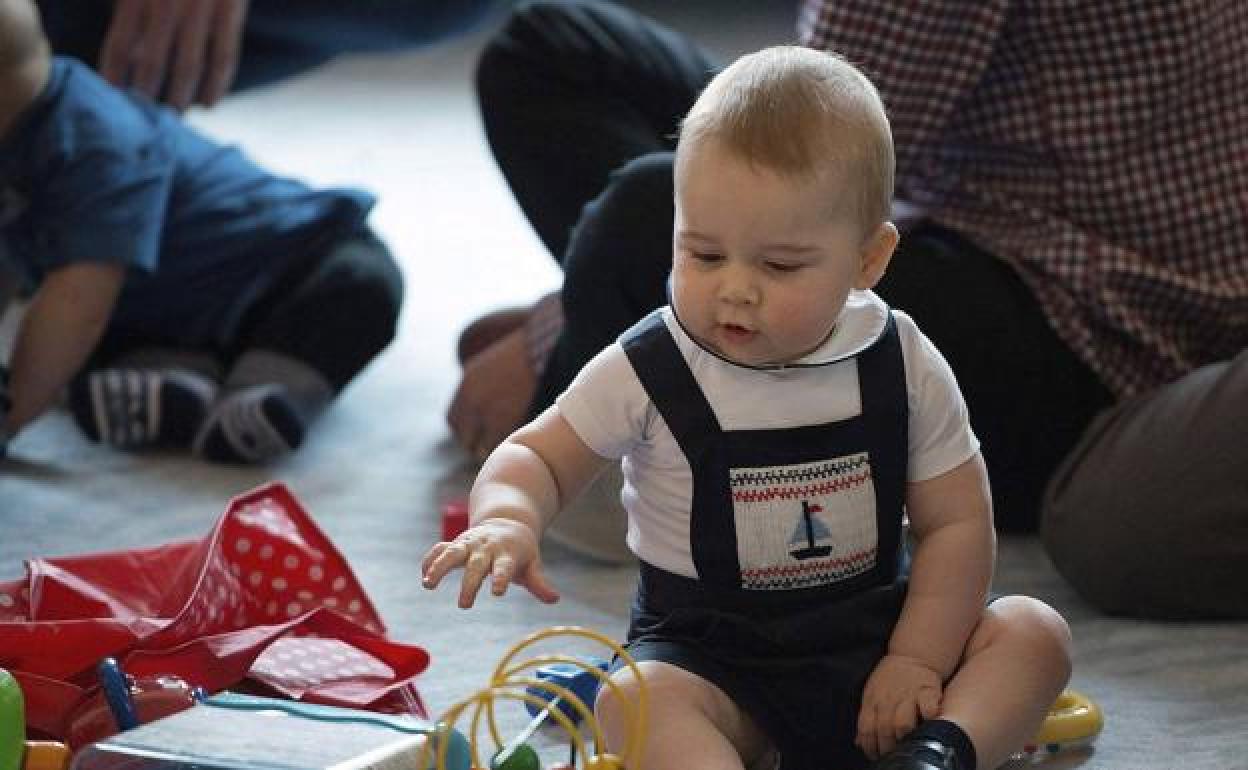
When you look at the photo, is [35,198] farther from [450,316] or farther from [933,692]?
[933,692]

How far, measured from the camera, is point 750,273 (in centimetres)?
99

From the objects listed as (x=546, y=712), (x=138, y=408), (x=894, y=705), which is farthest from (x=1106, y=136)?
(x=138, y=408)

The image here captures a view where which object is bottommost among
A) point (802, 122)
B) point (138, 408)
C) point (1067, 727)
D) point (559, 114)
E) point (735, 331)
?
point (138, 408)

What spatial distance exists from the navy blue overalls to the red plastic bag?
21 centimetres

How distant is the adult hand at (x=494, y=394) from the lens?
1.65 metres

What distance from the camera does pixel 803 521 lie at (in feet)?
3.40

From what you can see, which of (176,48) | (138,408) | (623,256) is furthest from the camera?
(176,48)

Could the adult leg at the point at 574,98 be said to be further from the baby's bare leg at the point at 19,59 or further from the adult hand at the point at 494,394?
the baby's bare leg at the point at 19,59

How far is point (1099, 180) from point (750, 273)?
56cm

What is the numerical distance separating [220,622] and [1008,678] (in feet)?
1.55

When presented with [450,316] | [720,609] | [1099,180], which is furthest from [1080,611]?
[450,316]

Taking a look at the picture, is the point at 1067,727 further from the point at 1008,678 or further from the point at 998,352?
the point at 998,352

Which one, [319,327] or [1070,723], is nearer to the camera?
[1070,723]

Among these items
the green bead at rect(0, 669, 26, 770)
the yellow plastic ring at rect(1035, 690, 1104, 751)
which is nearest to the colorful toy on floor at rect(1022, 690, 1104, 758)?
the yellow plastic ring at rect(1035, 690, 1104, 751)
